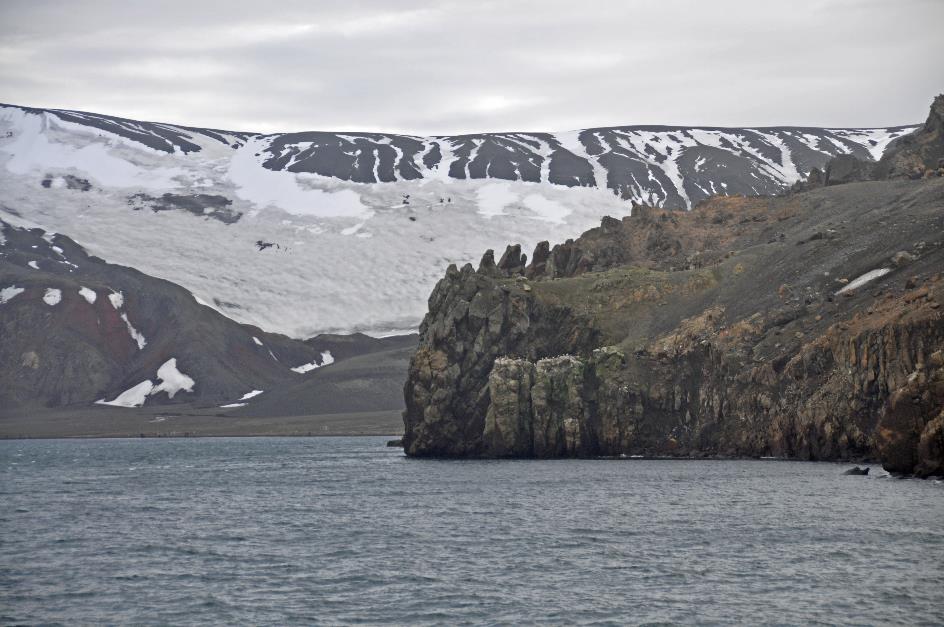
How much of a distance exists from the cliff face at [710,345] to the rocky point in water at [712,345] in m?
0.17

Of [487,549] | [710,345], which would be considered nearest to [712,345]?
[710,345]

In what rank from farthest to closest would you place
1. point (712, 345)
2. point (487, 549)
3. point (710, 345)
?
point (710, 345), point (712, 345), point (487, 549)

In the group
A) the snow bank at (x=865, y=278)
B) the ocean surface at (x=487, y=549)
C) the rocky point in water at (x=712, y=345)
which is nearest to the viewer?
the ocean surface at (x=487, y=549)

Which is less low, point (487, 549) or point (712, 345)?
point (712, 345)

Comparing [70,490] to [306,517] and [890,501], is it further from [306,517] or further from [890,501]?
[890,501]

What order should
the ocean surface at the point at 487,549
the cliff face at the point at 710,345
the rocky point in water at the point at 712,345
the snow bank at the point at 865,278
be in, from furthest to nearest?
the snow bank at the point at 865,278 < the cliff face at the point at 710,345 < the rocky point in water at the point at 712,345 < the ocean surface at the point at 487,549

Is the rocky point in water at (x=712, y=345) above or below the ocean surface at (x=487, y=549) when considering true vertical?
above

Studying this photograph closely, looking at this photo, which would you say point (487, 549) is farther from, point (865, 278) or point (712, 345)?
point (865, 278)

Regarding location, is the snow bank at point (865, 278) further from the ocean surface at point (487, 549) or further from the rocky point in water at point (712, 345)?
the ocean surface at point (487, 549)

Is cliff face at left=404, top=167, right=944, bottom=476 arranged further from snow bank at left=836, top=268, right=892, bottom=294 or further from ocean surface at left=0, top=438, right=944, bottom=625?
ocean surface at left=0, top=438, right=944, bottom=625

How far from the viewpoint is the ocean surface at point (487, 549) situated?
45.2 m

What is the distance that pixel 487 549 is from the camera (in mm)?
58875

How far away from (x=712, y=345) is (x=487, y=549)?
201ft

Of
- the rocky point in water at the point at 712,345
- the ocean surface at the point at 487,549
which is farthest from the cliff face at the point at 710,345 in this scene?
the ocean surface at the point at 487,549
